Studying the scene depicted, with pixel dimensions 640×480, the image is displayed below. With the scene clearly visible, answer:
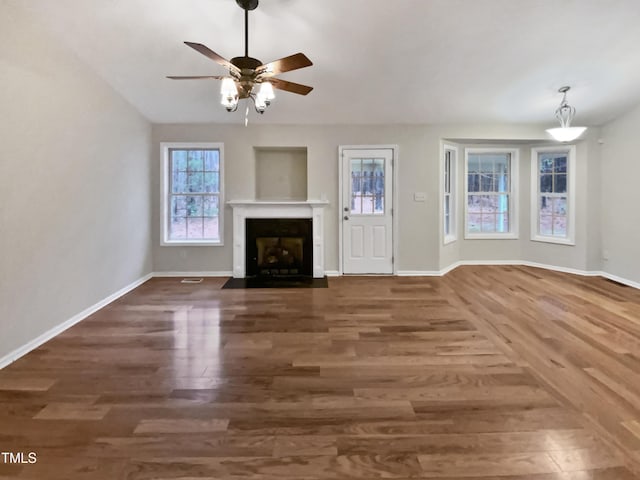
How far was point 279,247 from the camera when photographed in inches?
225

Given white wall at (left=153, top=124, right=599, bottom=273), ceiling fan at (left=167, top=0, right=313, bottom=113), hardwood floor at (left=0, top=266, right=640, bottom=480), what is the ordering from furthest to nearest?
white wall at (left=153, top=124, right=599, bottom=273)
ceiling fan at (left=167, top=0, right=313, bottom=113)
hardwood floor at (left=0, top=266, right=640, bottom=480)

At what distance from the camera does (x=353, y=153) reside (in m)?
5.63

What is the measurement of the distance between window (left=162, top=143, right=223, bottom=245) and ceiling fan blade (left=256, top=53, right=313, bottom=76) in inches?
117

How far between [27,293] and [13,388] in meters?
0.90

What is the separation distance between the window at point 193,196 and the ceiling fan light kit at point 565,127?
469 cm

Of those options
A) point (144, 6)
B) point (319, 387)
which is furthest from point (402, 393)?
point (144, 6)

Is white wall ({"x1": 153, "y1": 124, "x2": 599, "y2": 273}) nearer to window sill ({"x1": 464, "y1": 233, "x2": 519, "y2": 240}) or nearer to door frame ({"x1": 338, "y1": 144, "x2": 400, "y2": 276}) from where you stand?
door frame ({"x1": 338, "y1": 144, "x2": 400, "y2": 276})

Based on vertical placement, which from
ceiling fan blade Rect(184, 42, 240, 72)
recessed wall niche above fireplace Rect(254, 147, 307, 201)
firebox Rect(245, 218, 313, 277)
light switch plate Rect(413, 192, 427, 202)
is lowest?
firebox Rect(245, 218, 313, 277)

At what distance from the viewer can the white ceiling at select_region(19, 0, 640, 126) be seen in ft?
10.3

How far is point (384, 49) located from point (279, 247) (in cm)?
317

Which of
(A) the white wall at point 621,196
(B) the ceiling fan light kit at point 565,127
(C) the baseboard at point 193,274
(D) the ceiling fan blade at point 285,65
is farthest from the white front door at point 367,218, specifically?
(A) the white wall at point 621,196

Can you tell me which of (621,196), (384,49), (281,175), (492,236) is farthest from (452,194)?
(384,49)

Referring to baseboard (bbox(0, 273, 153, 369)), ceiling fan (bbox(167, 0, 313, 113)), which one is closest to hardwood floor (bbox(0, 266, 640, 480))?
baseboard (bbox(0, 273, 153, 369))

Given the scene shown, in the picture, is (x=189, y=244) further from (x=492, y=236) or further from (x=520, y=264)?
(x=520, y=264)
